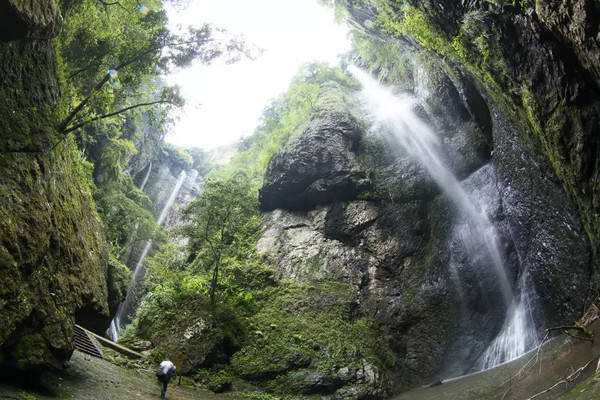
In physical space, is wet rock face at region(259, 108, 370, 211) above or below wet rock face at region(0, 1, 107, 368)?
above

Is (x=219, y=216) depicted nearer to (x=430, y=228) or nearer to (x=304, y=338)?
(x=304, y=338)

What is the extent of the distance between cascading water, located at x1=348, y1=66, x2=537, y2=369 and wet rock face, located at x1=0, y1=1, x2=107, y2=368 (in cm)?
984

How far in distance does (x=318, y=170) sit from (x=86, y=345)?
1149 cm

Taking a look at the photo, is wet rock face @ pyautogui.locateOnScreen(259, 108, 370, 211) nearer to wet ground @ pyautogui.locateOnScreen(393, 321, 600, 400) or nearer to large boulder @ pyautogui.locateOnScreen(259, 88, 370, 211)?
large boulder @ pyautogui.locateOnScreen(259, 88, 370, 211)

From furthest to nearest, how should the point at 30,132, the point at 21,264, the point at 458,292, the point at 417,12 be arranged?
the point at 458,292
the point at 417,12
the point at 30,132
the point at 21,264

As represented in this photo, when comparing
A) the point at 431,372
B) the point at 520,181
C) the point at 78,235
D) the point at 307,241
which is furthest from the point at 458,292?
the point at 78,235

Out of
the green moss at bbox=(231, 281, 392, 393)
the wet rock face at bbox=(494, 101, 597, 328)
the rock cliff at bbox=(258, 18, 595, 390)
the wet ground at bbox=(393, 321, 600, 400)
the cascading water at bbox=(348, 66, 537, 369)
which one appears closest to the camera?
the wet ground at bbox=(393, 321, 600, 400)

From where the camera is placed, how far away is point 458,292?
36.6ft

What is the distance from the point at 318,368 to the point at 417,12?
35.9ft

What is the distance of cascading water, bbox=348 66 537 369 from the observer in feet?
29.7

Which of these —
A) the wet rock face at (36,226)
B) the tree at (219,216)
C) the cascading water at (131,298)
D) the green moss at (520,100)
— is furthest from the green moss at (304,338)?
the cascading water at (131,298)

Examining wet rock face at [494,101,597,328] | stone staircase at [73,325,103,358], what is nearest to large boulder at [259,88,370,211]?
wet rock face at [494,101,597,328]

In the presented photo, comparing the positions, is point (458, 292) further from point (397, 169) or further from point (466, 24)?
point (466, 24)

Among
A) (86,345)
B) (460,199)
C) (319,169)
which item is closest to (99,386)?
(86,345)
